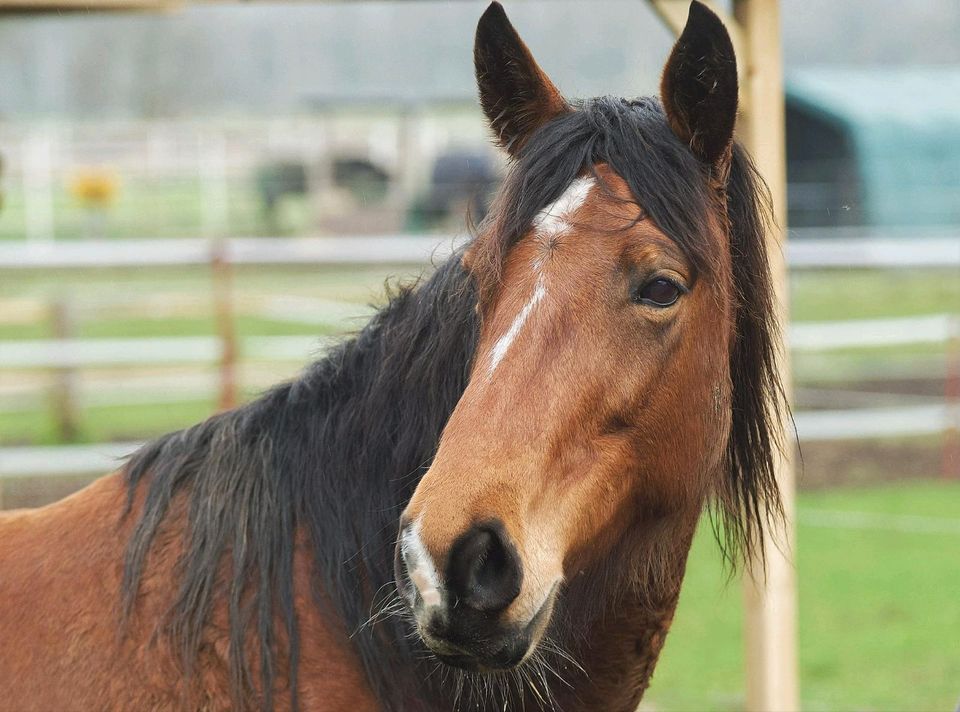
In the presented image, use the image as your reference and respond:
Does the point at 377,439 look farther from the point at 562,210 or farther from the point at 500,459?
the point at 562,210

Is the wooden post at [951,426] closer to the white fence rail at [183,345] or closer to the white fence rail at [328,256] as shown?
the white fence rail at [183,345]

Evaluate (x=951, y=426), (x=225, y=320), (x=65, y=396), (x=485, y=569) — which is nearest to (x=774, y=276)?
(x=485, y=569)

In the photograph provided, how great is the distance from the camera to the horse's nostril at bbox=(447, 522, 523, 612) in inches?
61.3

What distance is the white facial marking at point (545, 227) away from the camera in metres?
1.79

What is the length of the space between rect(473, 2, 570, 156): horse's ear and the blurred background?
0.55 feet

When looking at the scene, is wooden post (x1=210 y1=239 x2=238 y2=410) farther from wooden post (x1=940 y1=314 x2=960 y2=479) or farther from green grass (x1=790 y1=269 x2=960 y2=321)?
green grass (x1=790 y1=269 x2=960 y2=321)

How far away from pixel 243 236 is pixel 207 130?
26.7ft

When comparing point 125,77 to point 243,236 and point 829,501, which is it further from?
point 829,501

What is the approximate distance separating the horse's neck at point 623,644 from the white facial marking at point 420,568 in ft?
1.80

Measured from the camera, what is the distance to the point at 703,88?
1.97 meters

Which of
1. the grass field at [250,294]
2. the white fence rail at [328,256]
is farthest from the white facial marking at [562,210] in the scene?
the grass field at [250,294]

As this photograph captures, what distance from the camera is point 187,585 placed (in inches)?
77.7

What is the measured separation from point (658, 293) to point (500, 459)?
444 millimetres

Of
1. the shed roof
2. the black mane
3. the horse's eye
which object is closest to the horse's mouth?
the black mane
